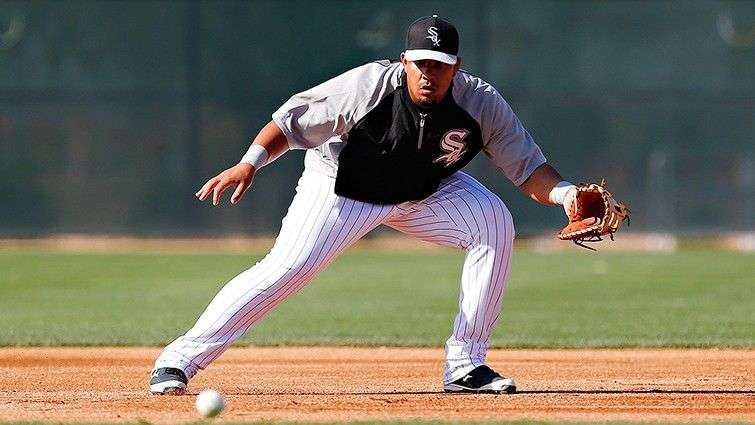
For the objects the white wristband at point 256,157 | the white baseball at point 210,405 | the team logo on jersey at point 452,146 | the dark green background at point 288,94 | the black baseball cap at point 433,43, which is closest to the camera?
the white baseball at point 210,405

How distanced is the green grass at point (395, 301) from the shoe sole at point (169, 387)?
102 inches

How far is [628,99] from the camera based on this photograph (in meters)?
18.4

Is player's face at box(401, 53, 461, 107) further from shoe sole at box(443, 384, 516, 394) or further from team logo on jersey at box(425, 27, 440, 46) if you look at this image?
shoe sole at box(443, 384, 516, 394)

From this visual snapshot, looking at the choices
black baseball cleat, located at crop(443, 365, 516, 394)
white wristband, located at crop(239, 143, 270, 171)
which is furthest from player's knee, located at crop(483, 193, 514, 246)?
white wristband, located at crop(239, 143, 270, 171)

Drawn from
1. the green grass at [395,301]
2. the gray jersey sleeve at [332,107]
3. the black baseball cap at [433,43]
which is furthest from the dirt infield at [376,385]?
the black baseball cap at [433,43]

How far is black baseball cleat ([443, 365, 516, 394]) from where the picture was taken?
5.18m

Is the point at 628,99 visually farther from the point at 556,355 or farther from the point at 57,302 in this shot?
the point at 556,355

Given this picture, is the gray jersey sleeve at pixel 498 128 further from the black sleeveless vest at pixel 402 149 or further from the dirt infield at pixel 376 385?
the dirt infield at pixel 376 385

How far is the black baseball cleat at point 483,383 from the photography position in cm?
518

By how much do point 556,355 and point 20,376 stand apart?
2631 mm

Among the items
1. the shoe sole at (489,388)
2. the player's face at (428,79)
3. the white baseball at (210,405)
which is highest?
the player's face at (428,79)

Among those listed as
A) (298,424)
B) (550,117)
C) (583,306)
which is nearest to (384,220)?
(298,424)

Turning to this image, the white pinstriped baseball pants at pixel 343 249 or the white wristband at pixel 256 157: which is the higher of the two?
the white wristband at pixel 256 157

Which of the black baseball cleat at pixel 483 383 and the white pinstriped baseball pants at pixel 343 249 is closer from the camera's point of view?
the white pinstriped baseball pants at pixel 343 249
